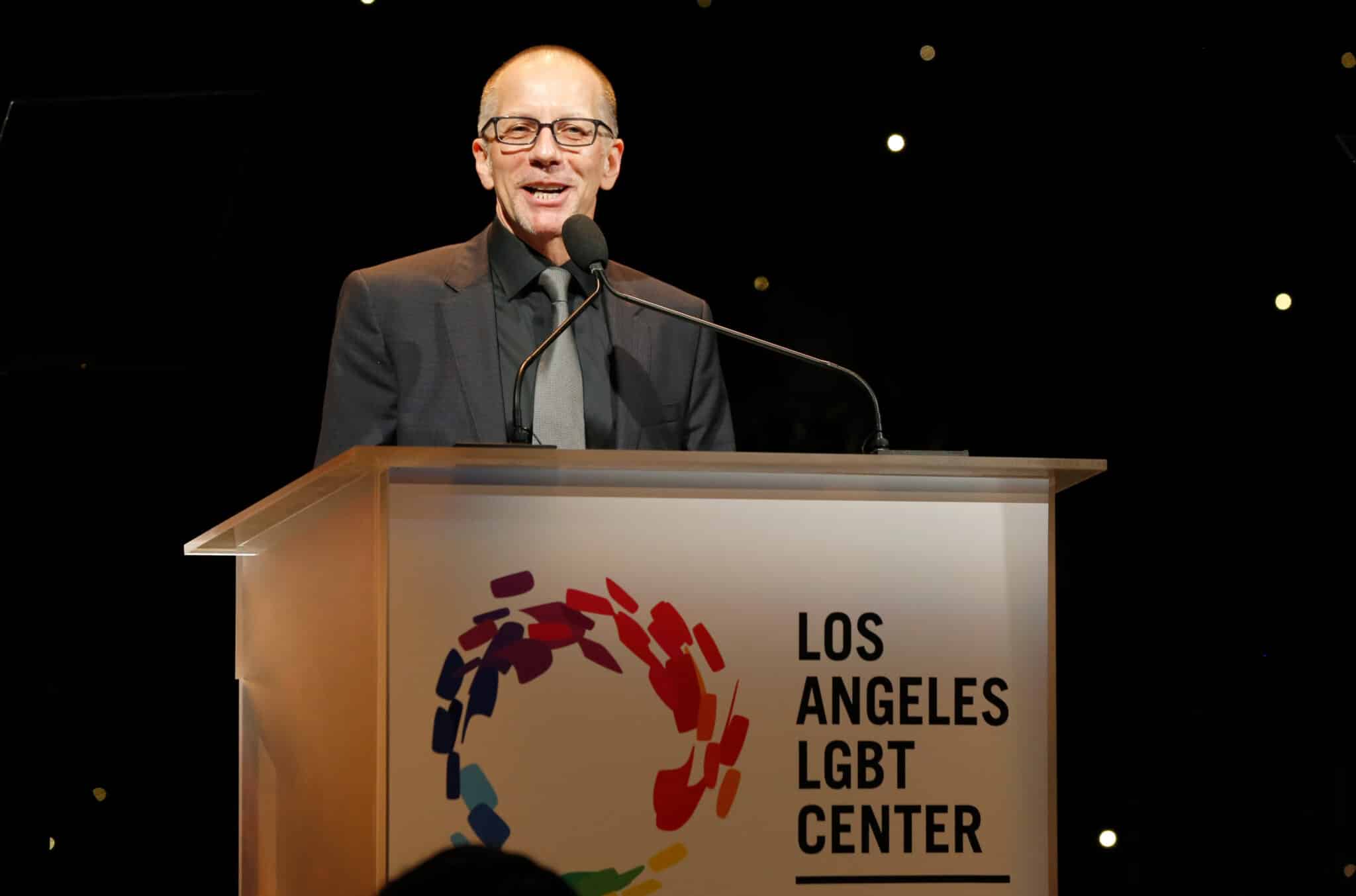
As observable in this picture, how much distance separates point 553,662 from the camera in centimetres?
136

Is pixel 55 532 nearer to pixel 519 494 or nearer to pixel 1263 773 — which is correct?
pixel 519 494

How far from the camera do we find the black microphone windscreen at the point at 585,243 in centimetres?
179

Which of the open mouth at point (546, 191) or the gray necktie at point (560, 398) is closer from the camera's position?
the gray necktie at point (560, 398)

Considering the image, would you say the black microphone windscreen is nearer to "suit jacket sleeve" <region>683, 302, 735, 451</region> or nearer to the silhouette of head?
"suit jacket sleeve" <region>683, 302, 735, 451</region>

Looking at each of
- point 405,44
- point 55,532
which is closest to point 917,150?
point 405,44

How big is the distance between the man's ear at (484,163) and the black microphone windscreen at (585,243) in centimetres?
66

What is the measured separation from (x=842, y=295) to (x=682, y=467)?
1441mm

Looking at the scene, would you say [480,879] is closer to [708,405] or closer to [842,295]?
[708,405]

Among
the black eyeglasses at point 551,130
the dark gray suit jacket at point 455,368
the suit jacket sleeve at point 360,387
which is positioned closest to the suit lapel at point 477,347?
the dark gray suit jacket at point 455,368

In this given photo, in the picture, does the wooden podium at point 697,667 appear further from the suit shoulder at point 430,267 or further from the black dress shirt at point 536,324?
the suit shoulder at point 430,267

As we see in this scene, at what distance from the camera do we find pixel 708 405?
2.39 m

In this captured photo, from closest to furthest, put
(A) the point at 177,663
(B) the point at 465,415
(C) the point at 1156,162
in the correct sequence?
(B) the point at 465,415 → (A) the point at 177,663 → (C) the point at 1156,162

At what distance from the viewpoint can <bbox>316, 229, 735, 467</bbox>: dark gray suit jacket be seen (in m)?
2.19

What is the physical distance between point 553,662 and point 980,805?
43 centimetres
